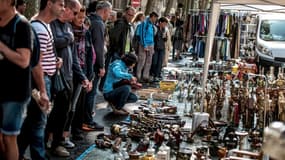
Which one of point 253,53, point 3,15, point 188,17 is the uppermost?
point 3,15

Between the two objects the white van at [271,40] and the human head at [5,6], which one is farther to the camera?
the white van at [271,40]

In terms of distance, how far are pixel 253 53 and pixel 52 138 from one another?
12.3 metres

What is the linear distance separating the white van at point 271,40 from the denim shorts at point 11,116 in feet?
37.9

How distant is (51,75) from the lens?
5.22 m

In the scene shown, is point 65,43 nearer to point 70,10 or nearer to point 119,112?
point 70,10

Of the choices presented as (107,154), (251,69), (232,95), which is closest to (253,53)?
(251,69)

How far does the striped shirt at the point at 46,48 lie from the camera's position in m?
4.87

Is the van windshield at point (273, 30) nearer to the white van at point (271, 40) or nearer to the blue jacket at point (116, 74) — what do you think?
the white van at point (271, 40)

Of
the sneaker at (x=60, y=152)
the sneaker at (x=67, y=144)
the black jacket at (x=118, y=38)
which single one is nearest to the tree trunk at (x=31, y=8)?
the black jacket at (x=118, y=38)

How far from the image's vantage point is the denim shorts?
416cm

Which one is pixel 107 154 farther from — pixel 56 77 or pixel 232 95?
pixel 232 95

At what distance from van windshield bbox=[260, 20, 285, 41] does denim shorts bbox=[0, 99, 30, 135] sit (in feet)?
41.9

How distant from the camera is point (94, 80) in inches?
300

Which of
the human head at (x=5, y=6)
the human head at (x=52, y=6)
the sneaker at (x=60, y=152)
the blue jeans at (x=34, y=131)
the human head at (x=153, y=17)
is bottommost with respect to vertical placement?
the sneaker at (x=60, y=152)
